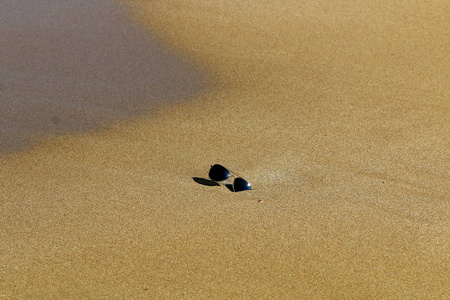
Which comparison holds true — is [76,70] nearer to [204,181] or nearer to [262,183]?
[204,181]

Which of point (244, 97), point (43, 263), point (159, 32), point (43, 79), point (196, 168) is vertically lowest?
point (43, 263)

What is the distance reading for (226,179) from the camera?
3621 mm

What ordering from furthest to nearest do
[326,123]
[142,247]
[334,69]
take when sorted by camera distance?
[334,69] → [326,123] → [142,247]

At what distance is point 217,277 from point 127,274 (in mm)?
418

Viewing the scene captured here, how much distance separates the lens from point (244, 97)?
4887mm

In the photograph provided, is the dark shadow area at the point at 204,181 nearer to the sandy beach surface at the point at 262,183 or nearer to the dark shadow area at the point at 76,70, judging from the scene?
the sandy beach surface at the point at 262,183

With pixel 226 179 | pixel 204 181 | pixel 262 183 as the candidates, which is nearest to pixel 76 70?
pixel 204 181

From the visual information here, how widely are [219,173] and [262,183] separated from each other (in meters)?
0.28

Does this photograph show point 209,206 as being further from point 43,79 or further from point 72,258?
point 43,79

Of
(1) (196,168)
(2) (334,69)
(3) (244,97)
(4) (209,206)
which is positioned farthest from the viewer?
(2) (334,69)


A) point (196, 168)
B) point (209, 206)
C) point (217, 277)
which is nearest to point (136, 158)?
point (196, 168)

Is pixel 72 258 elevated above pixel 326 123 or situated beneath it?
situated beneath

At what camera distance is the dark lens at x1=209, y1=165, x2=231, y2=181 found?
361 centimetres

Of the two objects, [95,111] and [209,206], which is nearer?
[209,206]
